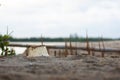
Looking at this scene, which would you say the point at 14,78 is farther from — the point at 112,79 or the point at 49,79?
the point at 112,79

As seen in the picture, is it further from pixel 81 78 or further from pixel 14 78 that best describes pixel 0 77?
pixel 81 78

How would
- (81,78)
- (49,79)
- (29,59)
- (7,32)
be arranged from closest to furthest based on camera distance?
(49,79)
(81,78)
(29,59)
(7,32)

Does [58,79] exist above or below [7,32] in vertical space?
below

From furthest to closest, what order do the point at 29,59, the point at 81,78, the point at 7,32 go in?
1. the point at 7,32
2. the point at 29,59
3. the point at 81,78

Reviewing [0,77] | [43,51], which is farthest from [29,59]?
[0,77]

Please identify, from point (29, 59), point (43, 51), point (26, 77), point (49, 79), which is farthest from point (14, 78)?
point (43, 51)

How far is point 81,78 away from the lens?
374cm

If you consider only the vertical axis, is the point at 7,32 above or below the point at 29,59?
above

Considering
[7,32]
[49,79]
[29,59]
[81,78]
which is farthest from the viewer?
[7,32]

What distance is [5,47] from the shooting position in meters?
8.67

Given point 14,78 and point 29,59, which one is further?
point 29,59

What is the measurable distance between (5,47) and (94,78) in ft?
16.8

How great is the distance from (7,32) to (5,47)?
0.41 meters

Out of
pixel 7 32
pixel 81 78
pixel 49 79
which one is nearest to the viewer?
pixel 49 79
